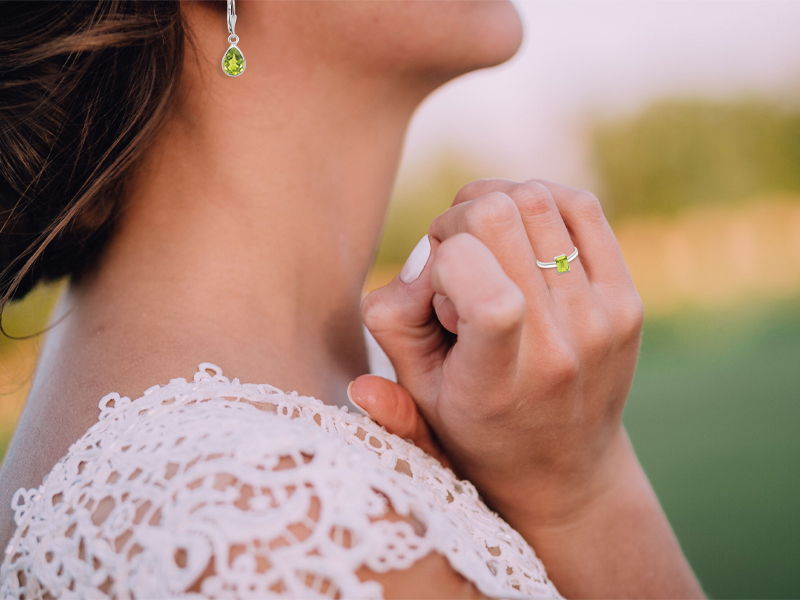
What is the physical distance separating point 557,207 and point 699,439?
17.3 ft

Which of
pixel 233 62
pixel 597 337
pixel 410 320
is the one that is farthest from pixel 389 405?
pixel 233 62

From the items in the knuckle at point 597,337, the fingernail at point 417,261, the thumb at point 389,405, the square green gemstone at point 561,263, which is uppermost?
the fingernail at point 417,261

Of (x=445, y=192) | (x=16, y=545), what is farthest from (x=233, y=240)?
(x=445, y=192)

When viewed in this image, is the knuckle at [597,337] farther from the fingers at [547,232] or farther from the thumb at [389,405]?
the thumb at [389,405]

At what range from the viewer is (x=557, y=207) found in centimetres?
103

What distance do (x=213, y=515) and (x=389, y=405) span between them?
1.43ft

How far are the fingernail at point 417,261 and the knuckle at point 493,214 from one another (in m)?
0.13

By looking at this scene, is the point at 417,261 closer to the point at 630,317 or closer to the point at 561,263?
the point at 561,263

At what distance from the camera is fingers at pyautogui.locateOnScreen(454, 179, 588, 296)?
95cm

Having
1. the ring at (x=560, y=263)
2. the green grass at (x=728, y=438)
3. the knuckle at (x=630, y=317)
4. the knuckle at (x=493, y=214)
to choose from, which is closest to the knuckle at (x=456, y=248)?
the knuckle at (x=493, y=214)

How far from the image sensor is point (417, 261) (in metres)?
1.01

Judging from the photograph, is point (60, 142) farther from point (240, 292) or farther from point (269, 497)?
point (269, 497)

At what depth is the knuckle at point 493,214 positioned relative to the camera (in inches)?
34.5

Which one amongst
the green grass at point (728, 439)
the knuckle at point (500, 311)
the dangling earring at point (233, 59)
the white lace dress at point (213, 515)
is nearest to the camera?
the white lace dress at point (213, 515)
